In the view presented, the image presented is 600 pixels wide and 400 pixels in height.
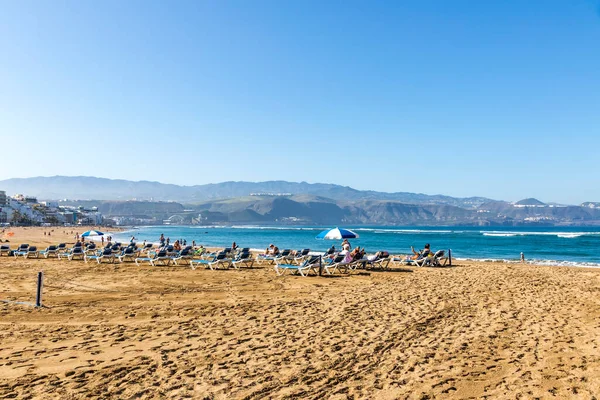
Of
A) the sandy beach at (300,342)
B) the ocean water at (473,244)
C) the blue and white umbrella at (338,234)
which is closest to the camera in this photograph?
the sandy beach at (300,342)

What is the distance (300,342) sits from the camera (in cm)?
609

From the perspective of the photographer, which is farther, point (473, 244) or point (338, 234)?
point (473, 244)

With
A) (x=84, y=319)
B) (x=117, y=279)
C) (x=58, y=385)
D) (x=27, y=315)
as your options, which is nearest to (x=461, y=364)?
(x=58, y=385)

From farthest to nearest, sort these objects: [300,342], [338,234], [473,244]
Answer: [473,244]
[338,234]
[300,342]

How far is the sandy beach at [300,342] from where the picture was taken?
4512 mm

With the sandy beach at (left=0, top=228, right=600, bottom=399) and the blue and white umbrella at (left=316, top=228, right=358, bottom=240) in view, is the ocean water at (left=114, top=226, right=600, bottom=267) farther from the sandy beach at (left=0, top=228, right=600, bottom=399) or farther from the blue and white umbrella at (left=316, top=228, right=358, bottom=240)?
the sandy beach at (left=0, top=228, right=600, bottom=399)

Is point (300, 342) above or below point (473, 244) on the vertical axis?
above

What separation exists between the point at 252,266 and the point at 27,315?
31.5 feet

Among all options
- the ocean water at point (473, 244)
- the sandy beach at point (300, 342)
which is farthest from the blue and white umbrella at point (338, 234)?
the ocean water at point (473, 244)

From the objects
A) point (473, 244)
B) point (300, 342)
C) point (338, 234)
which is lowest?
point (473, 244)

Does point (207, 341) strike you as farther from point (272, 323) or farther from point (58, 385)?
point (58, 385)

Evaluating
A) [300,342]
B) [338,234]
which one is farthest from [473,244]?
[300,342]

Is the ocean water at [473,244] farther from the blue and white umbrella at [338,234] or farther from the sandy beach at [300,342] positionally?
the sandy beach at [300,342]

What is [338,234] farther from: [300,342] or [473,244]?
[473,244]
